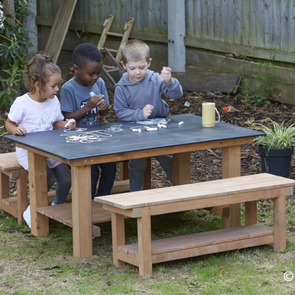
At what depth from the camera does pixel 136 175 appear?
5.46m

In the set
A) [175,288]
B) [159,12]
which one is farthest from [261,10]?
[175,288]

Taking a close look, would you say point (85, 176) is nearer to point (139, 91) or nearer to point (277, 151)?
point (139, 91)

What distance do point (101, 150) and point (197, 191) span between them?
0.70 metres

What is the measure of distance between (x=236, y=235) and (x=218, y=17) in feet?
17.9

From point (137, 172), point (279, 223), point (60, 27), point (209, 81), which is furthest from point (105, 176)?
point (60, 27)

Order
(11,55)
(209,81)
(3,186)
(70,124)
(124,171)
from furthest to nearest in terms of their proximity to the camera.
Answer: (209,81) → (11,55) → (124,171) → (3,186) → (70,124)

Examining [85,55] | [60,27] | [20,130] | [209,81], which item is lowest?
[209,81]

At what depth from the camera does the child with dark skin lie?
552cm

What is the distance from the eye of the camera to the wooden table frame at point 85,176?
4617mm

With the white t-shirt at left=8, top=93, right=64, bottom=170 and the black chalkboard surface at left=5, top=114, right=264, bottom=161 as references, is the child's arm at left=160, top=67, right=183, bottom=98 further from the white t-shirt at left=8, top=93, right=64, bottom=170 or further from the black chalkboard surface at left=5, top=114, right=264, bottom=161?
the white t-shirt at left=8, top=93, right=64, bottom=170

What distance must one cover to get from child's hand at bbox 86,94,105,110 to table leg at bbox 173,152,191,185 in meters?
0.87

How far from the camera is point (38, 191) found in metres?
5.21

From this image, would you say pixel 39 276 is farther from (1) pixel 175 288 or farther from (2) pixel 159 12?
(2) pixel 159 12

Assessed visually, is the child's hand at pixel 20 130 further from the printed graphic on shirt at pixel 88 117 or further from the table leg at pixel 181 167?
the table leg at pixel 181 167
